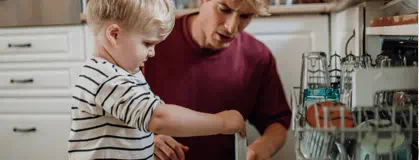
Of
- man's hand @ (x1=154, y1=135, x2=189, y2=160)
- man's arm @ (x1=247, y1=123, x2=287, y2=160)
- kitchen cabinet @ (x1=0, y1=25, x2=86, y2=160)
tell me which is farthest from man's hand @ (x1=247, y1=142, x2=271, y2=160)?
kitchen cabinet @ (x1=0, y1=25, x2=86, y2=160)

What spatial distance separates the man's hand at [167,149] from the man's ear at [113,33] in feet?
0.94

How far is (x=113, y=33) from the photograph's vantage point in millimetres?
745

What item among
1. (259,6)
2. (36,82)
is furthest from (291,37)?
(36,82)

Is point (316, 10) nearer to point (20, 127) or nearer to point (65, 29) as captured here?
point (65, 29)

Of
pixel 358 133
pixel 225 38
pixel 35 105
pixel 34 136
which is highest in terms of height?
pixel 225 38

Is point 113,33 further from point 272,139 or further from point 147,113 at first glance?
point 272,139

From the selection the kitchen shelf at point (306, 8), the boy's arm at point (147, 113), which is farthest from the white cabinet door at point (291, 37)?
the boy's arm at point (147, 113)

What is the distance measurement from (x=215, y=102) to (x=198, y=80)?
0.06m

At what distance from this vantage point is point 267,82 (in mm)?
1100

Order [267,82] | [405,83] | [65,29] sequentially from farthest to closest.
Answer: [65,29] < [267,82] < [405,83]

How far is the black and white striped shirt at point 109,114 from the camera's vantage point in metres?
0.66

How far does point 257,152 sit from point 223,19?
0.93ft

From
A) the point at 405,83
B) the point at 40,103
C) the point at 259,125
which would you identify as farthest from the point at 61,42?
the point at 405,83

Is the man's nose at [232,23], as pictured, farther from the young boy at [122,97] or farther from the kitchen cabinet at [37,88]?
the kitchen cabinet at [37,88]
